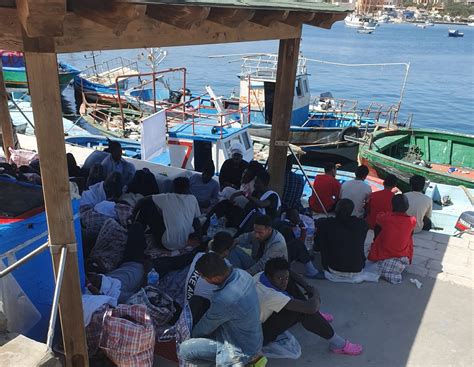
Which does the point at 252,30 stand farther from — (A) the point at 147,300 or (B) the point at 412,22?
(B) the point at 412,22

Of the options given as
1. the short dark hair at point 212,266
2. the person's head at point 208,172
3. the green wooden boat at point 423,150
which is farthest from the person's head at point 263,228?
the green wooden boat at point 423,150

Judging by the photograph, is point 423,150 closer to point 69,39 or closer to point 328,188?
point 328,188

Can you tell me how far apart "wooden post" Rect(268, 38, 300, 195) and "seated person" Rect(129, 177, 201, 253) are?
1.83m

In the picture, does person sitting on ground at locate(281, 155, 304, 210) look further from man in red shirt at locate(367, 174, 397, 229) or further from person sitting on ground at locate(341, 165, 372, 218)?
man in red shirt at locate(367, 174, 397, 229)

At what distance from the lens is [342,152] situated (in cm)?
1761

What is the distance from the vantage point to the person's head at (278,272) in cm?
365

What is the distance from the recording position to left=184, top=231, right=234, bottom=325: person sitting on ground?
354cm

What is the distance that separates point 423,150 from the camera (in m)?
14.5

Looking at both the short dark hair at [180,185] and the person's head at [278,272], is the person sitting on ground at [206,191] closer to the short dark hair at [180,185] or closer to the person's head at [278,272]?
the short dark hair at [180,185]

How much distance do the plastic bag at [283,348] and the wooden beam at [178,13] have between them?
2.73m

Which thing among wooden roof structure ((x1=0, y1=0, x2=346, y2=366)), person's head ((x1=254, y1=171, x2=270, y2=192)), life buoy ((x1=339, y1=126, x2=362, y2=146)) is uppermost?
wooden roof structure ((x1=0, y1=0, x2=346, y2=366))

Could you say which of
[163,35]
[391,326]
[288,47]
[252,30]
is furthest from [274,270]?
[288,47]

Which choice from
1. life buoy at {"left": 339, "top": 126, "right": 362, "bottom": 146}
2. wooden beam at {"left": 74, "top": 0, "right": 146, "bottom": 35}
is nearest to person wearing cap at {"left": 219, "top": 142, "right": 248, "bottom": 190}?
wooden beam at {"left": 74, "top": 0, "right": 146, "bottom": 35}

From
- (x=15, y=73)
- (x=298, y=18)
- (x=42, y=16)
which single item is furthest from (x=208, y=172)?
(x=15, y=73)
